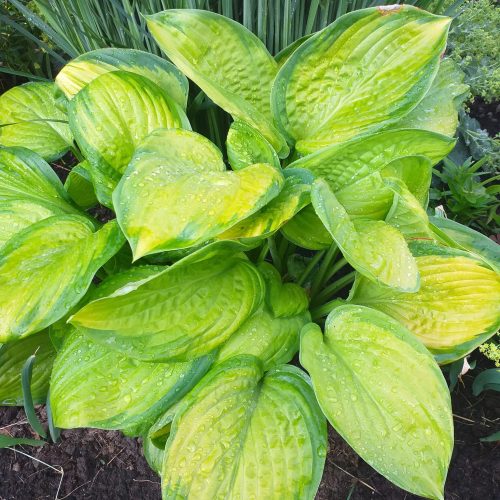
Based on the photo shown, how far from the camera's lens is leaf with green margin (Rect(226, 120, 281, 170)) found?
79cm

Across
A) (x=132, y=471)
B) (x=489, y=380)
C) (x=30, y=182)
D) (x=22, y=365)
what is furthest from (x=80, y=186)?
(x=489, y=380)

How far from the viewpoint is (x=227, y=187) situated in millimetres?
669

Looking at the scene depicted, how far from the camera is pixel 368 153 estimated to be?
0.79m

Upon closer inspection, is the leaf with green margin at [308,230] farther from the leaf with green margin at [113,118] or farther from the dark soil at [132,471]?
the dark soil at [132,471]

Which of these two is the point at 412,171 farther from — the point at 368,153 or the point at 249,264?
the point at 249,264

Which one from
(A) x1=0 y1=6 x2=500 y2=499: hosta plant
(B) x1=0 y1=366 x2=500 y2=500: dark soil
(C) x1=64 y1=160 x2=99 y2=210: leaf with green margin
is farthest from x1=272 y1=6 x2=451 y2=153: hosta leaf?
(B) x1=0 y1=366 x2=500 y2=500: dark soil

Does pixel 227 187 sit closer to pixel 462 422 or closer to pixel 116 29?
pixel 116 29

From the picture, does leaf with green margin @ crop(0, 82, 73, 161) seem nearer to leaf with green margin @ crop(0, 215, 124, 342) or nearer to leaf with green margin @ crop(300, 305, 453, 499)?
leaf with green margin @ crop(0, 215, 124, 342)

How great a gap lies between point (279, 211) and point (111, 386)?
34 cm

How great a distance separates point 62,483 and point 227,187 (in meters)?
0.72

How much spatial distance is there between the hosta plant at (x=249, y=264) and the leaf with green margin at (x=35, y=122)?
0.36ft

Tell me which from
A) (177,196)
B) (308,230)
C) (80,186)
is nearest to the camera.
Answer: (177,196)

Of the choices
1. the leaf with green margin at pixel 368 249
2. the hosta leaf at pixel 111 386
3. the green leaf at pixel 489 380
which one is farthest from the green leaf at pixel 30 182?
the green leaf at pixel 489 380

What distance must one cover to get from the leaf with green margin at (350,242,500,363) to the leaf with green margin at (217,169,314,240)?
0.18m
